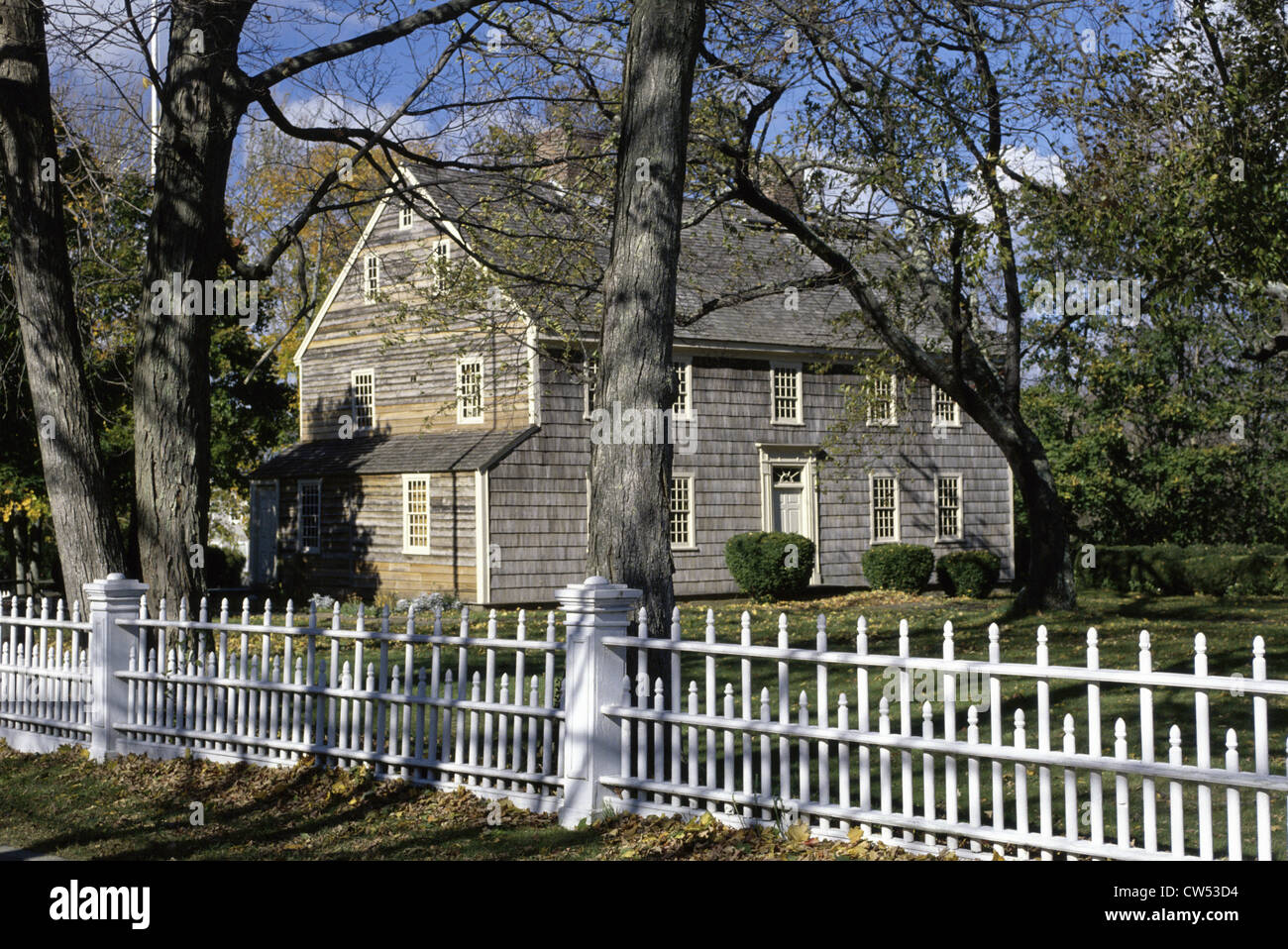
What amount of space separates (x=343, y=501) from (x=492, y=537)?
526 centimetres

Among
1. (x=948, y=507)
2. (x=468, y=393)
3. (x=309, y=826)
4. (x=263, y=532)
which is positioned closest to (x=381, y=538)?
(x=468, y=393)

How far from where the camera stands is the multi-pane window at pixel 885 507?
30.8 meters

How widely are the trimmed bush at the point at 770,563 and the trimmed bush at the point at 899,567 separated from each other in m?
2.14

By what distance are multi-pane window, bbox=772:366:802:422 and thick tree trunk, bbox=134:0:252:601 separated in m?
19.3

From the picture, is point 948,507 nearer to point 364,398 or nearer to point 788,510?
point 788,510

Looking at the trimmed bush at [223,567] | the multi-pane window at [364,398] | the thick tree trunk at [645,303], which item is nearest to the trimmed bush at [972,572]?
the multi-pane window at [364,398]

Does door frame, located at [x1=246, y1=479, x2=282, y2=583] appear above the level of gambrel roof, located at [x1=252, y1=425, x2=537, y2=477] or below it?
below

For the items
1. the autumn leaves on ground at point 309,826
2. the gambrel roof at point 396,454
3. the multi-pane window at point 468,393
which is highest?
the multi-pane window at point 468,393

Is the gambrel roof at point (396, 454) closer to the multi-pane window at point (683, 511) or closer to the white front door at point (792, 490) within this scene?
the multi-pane window at point (683, 511)

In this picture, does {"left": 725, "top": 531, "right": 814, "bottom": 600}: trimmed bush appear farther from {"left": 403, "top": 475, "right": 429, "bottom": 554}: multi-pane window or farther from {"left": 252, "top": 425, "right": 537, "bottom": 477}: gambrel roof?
{"left": 403, "top": 475, "right": 429, "bottom": 554}: multi-pane window

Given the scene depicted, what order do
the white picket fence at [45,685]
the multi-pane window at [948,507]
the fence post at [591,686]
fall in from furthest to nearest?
the multi-pane window at [948,507] < the white picket fence at [45,685] < the fence post at [591,686]

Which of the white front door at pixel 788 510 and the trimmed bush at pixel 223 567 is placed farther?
the trimmed bush at pixel 223 567

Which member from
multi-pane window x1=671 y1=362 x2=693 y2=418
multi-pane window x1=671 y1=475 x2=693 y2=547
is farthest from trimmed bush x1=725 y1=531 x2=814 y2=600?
multi-pane window x1=671 y1=362 x2=693 y2=418

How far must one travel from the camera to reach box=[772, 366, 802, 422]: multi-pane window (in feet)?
97.1
